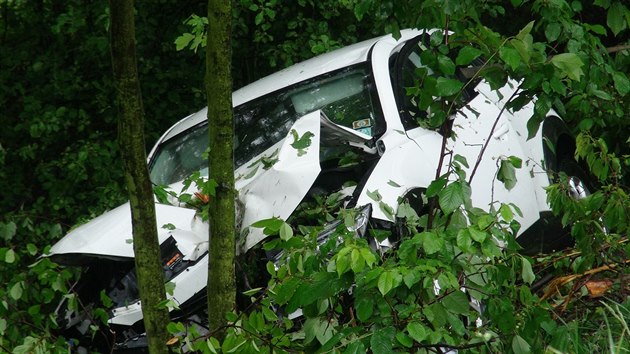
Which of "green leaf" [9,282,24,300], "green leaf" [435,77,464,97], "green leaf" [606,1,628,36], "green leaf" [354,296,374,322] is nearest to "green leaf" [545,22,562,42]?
"green leaf" [606,1,628,36]

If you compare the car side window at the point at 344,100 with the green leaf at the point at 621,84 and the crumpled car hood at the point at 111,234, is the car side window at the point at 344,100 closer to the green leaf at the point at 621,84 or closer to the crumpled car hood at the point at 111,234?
the crumpled car hood at the point at 111,234

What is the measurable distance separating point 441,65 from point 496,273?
2.79 feet

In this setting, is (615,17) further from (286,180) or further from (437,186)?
(286,180)

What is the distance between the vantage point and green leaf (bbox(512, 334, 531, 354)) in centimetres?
335

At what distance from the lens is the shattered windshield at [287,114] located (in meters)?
5.38

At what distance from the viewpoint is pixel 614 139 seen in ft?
20.9

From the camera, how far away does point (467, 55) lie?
353 cm

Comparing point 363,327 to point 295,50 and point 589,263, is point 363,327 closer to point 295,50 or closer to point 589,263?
point 589,263

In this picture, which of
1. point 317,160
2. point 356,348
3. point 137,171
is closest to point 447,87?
point 317,160

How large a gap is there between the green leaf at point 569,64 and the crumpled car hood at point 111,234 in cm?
210

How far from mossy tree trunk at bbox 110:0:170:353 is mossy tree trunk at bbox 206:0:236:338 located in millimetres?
233

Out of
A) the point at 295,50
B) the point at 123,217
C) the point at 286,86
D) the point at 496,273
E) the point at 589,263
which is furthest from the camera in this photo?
the point at 295,50

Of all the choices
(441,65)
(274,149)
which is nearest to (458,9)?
(441,65)

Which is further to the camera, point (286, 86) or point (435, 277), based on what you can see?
point (286, 86)
